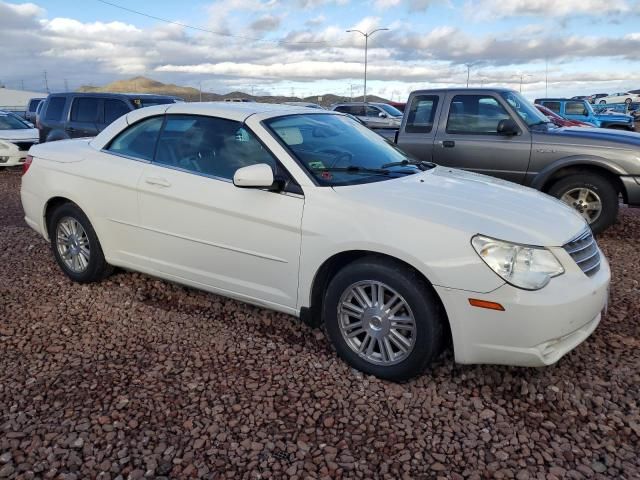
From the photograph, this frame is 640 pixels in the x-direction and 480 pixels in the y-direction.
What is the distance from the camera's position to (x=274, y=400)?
10.5ft

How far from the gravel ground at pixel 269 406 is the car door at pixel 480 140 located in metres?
3.06

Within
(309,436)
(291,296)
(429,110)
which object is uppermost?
(429,110)

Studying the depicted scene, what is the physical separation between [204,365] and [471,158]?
5002 mm

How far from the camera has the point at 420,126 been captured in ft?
25.3

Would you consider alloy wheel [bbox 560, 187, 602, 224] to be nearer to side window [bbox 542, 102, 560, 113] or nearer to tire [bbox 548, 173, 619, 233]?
tire [bbox 548, 173, 619, 233]

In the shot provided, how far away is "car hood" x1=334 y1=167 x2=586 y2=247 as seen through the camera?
3102 mm

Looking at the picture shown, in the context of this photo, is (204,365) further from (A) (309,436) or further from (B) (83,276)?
(B) (83,276)

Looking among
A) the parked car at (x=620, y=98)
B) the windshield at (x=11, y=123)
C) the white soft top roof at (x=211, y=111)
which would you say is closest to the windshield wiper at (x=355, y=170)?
the white soft top roof at (x=211, y=111)

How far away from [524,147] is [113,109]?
26.5ft

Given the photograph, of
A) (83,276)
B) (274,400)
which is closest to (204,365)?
(274,400)

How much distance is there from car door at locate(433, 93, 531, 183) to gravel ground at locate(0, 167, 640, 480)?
3.06 m

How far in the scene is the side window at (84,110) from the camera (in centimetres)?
1134

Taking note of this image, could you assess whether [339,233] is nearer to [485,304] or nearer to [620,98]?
[485,304]

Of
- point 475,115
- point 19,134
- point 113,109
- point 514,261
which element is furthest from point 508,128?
point 19,134
